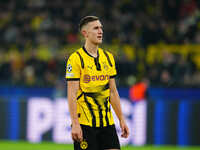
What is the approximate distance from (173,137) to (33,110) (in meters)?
3.46

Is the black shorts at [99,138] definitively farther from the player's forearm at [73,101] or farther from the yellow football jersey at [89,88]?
the player's forearm at [73,101]

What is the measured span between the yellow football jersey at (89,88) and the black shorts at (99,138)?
0.18ft

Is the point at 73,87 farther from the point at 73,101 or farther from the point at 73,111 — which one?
the point at 73,111

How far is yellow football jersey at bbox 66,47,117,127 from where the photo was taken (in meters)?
5.21

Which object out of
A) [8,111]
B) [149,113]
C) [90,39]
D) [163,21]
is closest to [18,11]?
[163,21]

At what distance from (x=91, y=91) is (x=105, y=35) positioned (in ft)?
36.6

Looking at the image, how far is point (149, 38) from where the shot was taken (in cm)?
1538

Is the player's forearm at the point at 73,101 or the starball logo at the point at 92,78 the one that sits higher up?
the starball logo at the point at 92,78

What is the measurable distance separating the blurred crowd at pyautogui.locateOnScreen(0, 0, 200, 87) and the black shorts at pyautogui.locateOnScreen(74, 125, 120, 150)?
324 inches

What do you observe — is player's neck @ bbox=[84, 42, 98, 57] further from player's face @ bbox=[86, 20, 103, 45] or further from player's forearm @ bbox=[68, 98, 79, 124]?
player's forearm @ bbox=[68, 98, 79, 124]

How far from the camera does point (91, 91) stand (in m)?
5.26

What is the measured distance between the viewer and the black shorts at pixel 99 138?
516 cm

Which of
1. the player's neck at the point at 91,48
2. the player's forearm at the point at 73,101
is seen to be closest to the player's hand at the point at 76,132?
the player's forearm at the point at 73,101

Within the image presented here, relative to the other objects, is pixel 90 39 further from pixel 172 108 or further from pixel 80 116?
pixel 172 108
